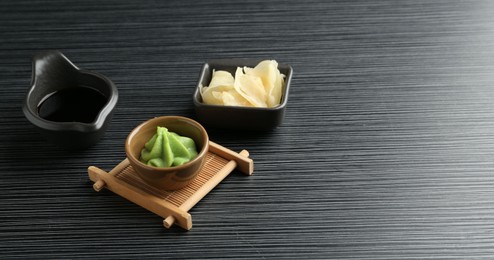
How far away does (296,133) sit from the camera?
4.49ft

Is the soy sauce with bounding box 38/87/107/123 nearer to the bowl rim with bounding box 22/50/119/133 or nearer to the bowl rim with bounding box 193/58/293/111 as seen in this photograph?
the bowl rim with bounding box 22/50/119/133

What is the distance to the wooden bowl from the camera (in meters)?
1.14

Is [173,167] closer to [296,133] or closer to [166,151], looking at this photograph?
[166,151]

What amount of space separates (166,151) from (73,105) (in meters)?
0.29

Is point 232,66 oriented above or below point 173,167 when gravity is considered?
above

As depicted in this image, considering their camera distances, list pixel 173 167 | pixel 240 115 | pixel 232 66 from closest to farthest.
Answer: pixel 173 167, pixel 240 115, pixel 232 66

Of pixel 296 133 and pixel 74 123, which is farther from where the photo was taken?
pixel 296 133

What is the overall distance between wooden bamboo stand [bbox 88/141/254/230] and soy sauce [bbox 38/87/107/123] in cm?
12

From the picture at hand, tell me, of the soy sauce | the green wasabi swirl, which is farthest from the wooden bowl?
the soy sauce

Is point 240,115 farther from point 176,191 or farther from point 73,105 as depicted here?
point 73,105

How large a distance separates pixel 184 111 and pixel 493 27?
32.3 inches

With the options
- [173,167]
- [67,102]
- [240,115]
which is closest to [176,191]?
[173,167]

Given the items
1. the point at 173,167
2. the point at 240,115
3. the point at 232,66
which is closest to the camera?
the point at 173,167

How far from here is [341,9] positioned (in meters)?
1.79
